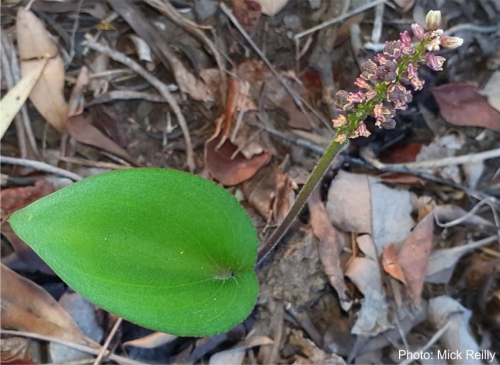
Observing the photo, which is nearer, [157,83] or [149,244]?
[149,244]

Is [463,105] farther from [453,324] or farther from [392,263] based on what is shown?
[453,324]

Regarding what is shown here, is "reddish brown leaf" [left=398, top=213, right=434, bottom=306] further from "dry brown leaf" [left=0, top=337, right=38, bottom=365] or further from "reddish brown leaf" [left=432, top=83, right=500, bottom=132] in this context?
"dry brown leaf" [left=0, top=337, right=38, bottom=365]

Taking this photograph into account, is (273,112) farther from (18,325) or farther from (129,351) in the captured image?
(18,325)

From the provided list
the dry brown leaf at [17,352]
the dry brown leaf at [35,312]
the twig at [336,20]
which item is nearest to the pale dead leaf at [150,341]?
the dry brown leaf at [35,312]

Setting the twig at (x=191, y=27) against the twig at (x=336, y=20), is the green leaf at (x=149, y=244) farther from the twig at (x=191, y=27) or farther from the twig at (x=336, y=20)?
the twig at (x=336, y=20)

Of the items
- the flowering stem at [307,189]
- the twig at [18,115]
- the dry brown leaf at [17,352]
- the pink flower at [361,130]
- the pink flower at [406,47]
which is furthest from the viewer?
the twig at [18,115]

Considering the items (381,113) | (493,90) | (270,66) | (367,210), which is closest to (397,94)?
(381,113)
